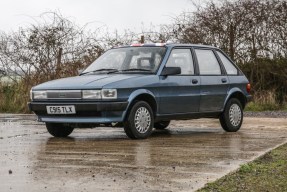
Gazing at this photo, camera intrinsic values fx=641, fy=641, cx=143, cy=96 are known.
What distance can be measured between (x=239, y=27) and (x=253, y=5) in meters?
0.92

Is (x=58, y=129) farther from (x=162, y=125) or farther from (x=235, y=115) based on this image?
(x=235, y=115)

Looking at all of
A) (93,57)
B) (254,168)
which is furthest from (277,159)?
(93,57)

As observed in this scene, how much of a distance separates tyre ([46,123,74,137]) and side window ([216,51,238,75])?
125 inches

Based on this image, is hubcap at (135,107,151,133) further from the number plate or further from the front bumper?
the number plate

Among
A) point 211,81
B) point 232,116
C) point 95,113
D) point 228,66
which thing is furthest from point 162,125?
point 95,113

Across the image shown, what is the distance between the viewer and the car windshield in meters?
10.6

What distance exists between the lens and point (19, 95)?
18125 millimetres

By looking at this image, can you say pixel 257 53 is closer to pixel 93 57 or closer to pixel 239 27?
pixel 239 27

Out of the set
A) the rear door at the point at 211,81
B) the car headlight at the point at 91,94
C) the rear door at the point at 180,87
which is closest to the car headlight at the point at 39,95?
the car headlight at the point at 91,94

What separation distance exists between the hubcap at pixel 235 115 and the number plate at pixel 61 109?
328cm

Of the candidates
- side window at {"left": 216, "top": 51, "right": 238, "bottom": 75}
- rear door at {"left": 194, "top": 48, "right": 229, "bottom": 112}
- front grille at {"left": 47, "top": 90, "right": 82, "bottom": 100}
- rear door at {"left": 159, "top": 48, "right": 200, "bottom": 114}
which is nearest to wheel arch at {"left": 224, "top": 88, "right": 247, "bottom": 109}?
rear door at {"left": 194, "top": 48, "right": 229, "bottom": 112}

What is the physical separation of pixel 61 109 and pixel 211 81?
2.92 m

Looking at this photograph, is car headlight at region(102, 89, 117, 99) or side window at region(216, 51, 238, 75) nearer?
car headlight at region(102, 89, 117, 99)

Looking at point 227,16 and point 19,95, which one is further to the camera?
point 227,16
